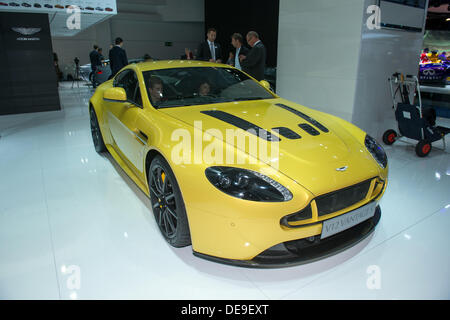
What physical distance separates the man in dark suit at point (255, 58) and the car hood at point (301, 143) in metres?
2.38

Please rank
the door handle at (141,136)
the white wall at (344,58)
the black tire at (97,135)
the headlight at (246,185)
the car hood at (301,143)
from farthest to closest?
the white wall at (344,58) < the black tire at (97,135) < the door handle at (141,136) < the car hood at (301,143) < the headlight at (246,185)

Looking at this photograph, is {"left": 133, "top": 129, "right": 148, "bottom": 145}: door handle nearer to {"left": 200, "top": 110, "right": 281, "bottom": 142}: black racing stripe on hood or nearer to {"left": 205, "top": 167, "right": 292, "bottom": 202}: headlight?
{"left": 200, "top": 110, "right": 281, "bottom": 142}: black racing stripe on hood

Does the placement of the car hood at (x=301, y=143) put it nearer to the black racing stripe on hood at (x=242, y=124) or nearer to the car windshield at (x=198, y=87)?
the black racing stripe on hood at (x=242, y=124)

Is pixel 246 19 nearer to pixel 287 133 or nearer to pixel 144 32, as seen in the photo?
pixel 144 32

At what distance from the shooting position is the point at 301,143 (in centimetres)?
196

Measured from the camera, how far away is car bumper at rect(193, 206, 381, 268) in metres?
1.63

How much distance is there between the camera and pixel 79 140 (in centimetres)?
496

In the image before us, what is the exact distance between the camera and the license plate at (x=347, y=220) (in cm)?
169

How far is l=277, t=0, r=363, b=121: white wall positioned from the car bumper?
126 inches

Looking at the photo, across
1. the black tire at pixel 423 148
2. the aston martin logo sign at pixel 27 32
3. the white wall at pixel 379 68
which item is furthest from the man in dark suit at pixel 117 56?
the black tire at pixel 423 148

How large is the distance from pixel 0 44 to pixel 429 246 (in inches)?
337
